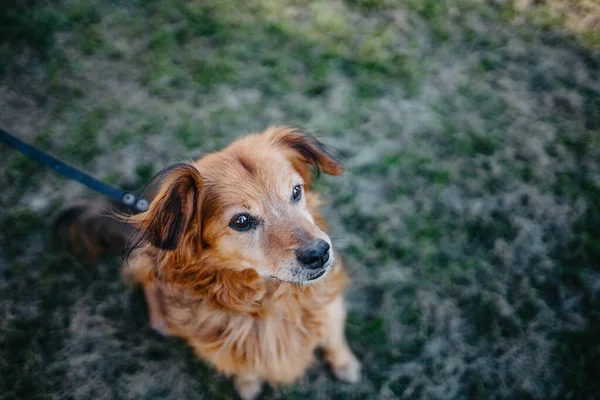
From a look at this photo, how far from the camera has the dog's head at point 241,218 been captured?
1.71 m

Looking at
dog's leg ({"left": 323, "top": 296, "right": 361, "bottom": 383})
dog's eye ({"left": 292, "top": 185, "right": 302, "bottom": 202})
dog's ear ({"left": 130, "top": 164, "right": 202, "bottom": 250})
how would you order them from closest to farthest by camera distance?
1. dog's ear ({"left": 130, "top": 164, "right": 202, "bottom": 250})
2. dog's eye ({"left": 292, "top": 185, "right": 302, "bottom": 202})
3. dog's leg ({"left": 323, "top": 296, "right": 361, "bottom": 383})

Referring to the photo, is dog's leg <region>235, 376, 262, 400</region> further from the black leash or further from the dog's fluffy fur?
the black leash

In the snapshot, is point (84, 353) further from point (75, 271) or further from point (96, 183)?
point (96, 183)

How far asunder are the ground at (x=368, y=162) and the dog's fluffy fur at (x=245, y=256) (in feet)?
1.77

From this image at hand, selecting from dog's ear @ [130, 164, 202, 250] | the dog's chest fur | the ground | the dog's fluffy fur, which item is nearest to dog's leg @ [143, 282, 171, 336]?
the dog's fluffy fur

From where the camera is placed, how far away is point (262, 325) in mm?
2164

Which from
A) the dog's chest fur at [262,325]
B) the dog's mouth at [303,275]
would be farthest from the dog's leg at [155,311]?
the dog's mouth at [303,275]

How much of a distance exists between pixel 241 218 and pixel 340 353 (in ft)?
4.28

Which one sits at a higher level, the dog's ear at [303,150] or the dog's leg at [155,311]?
the dog's ear at [303,150]

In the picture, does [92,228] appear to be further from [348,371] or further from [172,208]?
[348,371]

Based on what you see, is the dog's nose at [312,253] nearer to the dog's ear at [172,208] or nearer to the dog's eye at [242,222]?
the dog's eye at [242,222]

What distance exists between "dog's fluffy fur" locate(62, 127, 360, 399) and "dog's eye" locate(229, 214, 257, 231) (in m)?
0.02

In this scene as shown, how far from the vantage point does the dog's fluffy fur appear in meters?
1.75

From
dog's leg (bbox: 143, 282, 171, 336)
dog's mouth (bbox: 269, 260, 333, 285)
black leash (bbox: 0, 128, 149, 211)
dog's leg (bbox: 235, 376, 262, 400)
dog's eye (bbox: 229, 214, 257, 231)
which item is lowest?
dog's leg (bbox: 235, 376, 262, 400)
